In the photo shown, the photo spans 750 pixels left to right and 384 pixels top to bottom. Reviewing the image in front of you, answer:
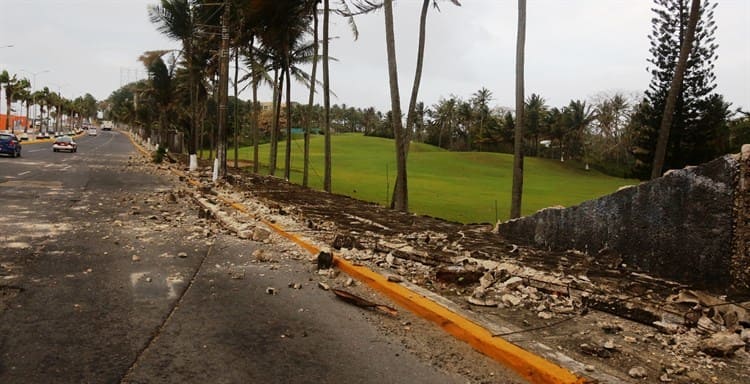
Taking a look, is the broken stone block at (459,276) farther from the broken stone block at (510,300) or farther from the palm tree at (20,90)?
the palm tree at (20,90)

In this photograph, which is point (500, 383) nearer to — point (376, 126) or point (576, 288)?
point (576, 288)

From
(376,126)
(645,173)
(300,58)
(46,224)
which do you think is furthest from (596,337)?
(376,126)

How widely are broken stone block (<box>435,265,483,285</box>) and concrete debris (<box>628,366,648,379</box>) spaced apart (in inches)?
101

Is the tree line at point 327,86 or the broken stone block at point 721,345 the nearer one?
the broken stone block at point 721,345

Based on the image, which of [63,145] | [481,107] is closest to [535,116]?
[481,107]

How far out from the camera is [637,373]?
3.73m

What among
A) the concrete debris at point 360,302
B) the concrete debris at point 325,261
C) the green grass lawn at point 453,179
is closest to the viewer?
the concrete debris at point 360,302

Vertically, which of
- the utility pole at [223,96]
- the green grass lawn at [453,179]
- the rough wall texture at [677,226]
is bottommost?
the green grass lawn at [453,179]

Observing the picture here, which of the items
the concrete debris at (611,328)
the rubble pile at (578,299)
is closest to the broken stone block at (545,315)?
the rubble pile at (578,299)

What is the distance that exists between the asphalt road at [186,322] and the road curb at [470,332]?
118 mm

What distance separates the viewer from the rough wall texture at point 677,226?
5.61 m

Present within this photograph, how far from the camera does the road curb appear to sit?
375cm

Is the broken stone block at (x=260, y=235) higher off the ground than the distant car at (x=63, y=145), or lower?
lower

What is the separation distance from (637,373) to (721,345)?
95 cm
